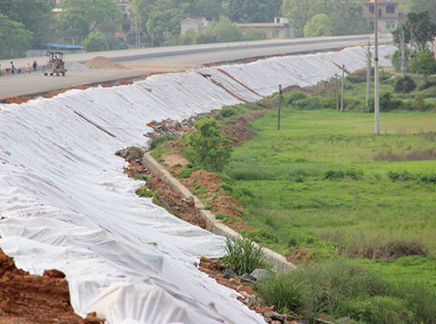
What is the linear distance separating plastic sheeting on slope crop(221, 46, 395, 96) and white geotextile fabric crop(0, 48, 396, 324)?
2838 cm

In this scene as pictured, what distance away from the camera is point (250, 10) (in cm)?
15475

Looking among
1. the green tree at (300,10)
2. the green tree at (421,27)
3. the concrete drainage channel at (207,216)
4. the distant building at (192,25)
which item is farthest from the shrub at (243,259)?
the green tree at (300,10)

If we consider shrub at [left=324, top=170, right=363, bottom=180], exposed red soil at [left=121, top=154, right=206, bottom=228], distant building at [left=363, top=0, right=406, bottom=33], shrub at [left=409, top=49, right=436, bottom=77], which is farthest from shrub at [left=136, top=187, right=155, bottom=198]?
distant building at [left=363, top=0, right=406, bottom=33]

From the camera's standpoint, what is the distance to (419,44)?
9356cm

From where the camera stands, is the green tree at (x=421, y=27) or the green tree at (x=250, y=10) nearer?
the green tree at (x=421, y=27)

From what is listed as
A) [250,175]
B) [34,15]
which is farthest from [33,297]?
[34,15]

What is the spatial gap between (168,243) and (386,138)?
27002 millimetres

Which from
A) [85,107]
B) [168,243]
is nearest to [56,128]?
[85,107]

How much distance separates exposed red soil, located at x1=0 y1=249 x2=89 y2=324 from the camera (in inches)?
416

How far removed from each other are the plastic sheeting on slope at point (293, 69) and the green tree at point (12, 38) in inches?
872

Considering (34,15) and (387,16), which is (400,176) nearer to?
(34,15)

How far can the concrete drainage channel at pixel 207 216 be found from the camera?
19.5 meters

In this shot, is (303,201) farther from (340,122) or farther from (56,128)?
(340,122)

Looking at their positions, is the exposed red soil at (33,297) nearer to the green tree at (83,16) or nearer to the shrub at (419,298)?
the shrub at (419,298)
